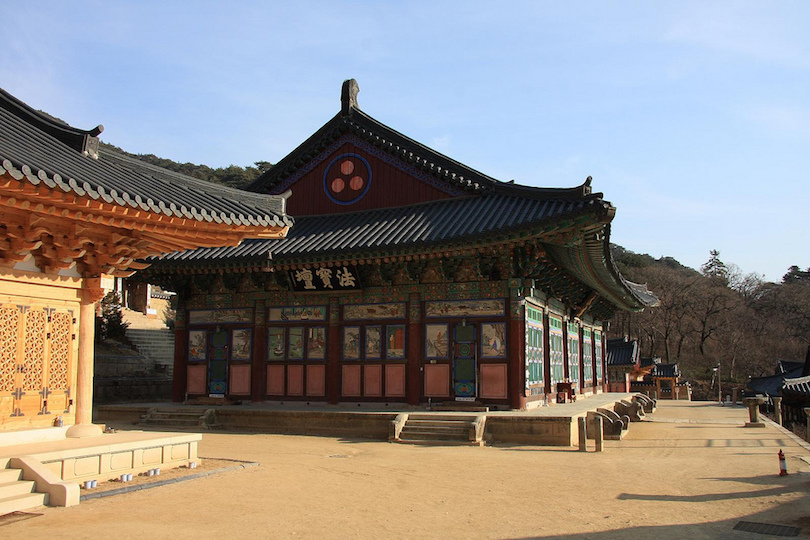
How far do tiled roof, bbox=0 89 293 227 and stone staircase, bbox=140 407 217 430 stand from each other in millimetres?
9780

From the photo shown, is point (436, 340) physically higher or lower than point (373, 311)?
lower

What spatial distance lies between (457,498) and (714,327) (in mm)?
62375

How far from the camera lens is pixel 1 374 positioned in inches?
359

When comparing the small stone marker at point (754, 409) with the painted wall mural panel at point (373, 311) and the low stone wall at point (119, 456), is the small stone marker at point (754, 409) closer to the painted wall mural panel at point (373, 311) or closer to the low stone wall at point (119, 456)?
the painted wall mural panel at point (373, 311)

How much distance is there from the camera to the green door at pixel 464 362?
18.3 m

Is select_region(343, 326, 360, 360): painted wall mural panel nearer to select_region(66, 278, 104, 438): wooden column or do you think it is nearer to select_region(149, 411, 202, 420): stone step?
select_region(149, 411, 202, 420): stone step

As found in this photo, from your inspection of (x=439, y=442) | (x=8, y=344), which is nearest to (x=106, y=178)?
(x=8, y=344)

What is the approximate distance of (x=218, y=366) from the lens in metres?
21.5

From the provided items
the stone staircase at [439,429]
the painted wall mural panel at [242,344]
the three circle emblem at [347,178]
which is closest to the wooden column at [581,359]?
the three circle emblem at [347,178]

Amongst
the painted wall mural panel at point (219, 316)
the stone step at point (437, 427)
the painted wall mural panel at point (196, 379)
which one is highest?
the painted wall mural panel at point (219, 316)

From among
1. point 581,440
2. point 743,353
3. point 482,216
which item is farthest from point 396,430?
point 743,353

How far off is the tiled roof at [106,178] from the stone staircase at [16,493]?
356 cm

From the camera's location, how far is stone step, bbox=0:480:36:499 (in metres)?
7.80

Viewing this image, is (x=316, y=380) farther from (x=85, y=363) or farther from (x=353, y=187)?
(x=85, y=363)
